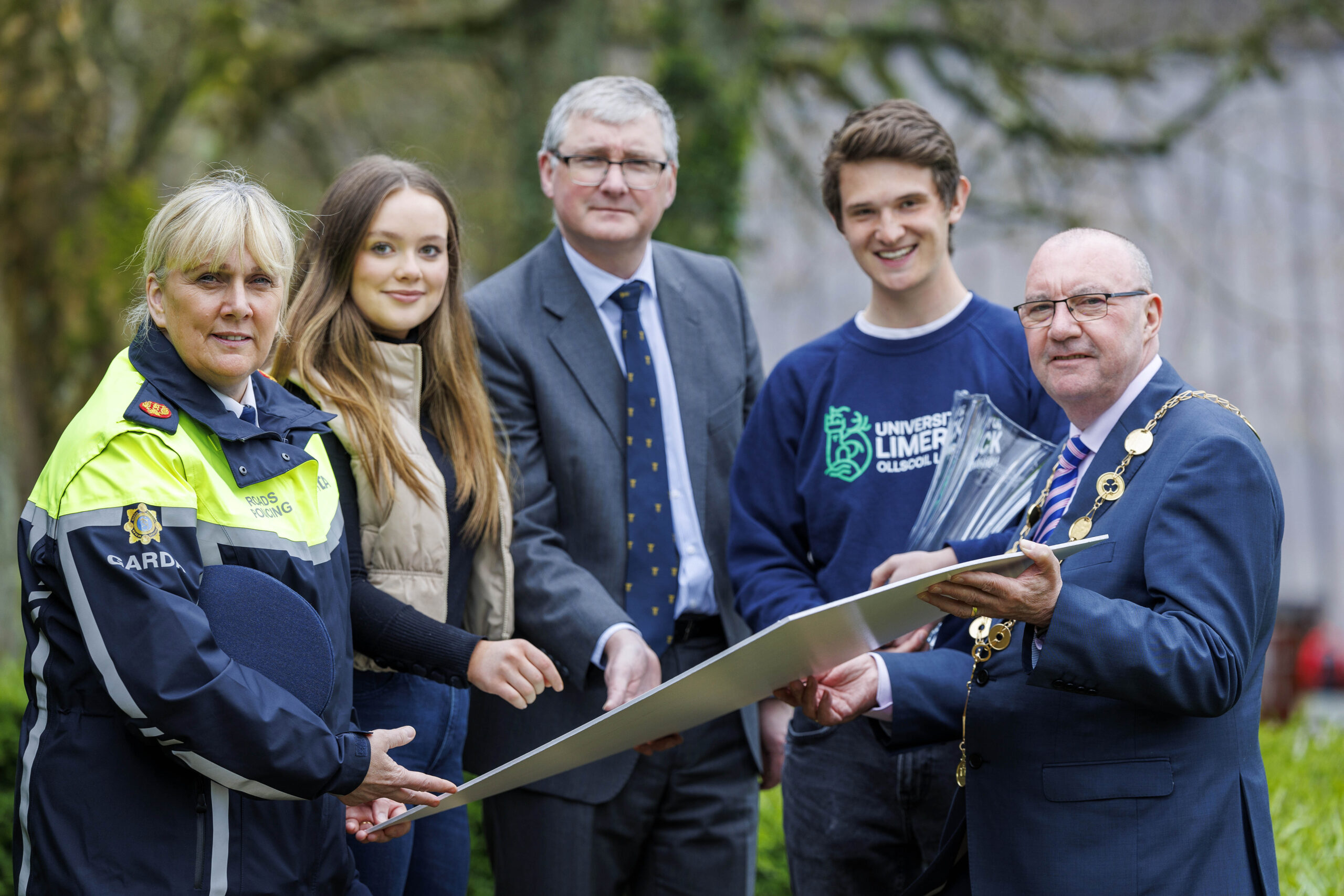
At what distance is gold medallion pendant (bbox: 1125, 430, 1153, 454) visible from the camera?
7.57 feet

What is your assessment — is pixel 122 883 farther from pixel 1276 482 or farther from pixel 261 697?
pixel 1276 482

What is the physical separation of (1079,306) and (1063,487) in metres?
0.35

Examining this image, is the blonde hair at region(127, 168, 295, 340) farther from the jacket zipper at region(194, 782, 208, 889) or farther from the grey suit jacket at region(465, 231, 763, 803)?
the grey suit jacket at region(465, 231, 763, 803)

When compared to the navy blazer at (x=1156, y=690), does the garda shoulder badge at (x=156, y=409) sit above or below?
above

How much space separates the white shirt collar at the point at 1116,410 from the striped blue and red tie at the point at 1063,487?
0.08ft

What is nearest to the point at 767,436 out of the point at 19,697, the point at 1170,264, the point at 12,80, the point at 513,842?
the point at 513,842

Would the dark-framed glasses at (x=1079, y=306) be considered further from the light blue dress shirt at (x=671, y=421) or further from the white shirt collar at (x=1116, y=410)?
the light blue dress shirt at (x=671, y=421)

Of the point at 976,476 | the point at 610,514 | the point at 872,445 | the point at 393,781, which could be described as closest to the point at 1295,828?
the point at 976,476

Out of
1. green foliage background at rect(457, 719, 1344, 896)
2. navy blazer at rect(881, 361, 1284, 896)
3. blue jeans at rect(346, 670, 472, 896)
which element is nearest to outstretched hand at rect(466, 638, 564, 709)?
blue jeans at rect(346, 670, 472, 896)

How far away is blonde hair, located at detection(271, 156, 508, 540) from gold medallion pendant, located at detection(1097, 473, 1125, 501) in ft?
4.42

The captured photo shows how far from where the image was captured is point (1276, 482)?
7.51 ft

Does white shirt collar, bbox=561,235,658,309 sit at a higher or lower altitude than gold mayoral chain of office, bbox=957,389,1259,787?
higher

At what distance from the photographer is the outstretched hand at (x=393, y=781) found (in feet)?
7.61

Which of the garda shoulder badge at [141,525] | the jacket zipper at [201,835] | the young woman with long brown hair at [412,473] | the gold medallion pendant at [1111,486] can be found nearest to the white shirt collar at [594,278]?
the young woman with long brown hair at [412,473]
